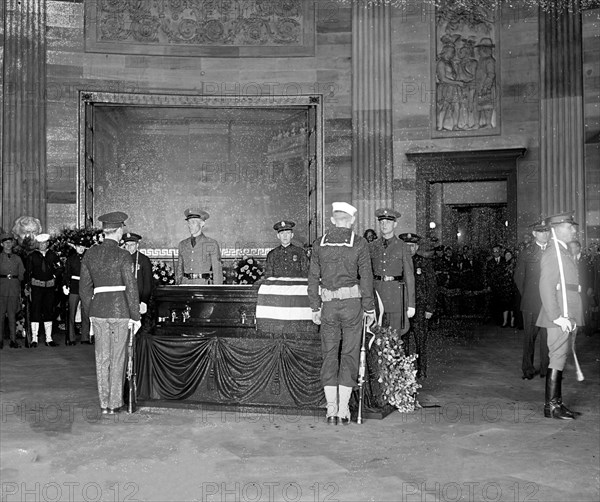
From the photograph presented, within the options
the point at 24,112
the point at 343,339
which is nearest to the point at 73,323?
the point at 24,112

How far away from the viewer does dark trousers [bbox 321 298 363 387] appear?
5.88 meters

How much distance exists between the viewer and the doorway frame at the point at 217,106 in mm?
13570

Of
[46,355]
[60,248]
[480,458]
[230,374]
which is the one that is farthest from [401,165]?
[480,458]

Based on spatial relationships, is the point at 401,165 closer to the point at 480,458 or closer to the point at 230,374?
the point at 230,374

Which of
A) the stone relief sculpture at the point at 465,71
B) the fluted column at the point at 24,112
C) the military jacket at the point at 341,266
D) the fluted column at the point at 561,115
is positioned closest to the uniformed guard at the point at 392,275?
the military jacket at the point at 341,266

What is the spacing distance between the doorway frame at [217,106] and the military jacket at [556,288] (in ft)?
25.4

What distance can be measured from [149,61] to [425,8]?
5389mm

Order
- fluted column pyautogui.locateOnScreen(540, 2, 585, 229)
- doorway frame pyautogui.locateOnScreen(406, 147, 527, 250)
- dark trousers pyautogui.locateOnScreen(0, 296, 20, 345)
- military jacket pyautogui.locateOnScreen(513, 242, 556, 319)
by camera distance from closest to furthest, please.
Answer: military jacket pyautogui.locateOnScreen(513, 242, 556, 319), dark trousers pyautogui.locateOnScreen(0, 296, 20, 345), fluted column pyautogui.locateOnScreen(540, 2, 585, 229), doorway frame pyautogui.locateOnScreen(406, 147, 527, 250)

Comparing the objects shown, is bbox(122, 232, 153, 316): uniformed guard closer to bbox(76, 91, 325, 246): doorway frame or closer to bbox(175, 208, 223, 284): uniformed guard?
bbox(175, 208, 223, 284): uniformed guard

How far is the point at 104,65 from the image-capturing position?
1384 centimetres

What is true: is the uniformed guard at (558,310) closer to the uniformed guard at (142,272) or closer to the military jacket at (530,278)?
the military jacket at (530,278)

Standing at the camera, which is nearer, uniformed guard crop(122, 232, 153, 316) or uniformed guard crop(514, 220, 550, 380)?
uniformed guard crop(122, 232, 153, 316)

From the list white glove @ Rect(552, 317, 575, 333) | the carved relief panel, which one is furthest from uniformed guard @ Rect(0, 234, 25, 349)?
white glove @ Rect(552, 317, 575, 333)

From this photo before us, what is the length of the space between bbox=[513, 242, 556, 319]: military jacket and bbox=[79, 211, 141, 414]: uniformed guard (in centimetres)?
442
